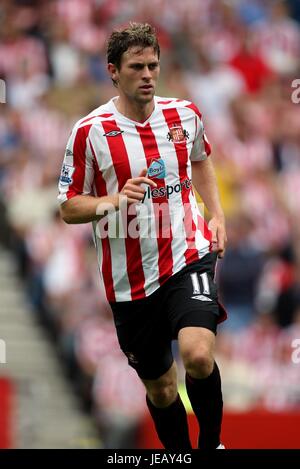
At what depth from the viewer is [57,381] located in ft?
37.1

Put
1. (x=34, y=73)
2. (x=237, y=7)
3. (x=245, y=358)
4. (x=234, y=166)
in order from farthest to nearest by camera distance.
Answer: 1. (x=237, y=7)
2. (x=34, y=73)
3. (x=234, y=166)
4. (x=245, y=358)

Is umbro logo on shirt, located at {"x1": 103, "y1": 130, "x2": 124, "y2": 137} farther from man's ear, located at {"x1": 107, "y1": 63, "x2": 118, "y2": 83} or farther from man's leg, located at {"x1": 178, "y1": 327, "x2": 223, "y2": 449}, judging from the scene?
man's leg, located at {"x1": 178, "y1": 327, "x2": 223, "y2": 449}

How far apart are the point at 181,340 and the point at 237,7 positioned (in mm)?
9068

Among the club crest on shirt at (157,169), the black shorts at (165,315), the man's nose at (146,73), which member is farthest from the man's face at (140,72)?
the black shorts at (165,315)

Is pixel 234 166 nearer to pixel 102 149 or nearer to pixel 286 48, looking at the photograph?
pixel 286 48

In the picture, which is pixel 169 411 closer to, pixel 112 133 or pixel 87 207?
pixel 87 207

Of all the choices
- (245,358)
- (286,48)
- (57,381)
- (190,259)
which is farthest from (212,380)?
(286,48)

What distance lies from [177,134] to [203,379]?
4.27 ft

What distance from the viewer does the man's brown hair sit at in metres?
6.26

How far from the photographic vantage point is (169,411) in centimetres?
671

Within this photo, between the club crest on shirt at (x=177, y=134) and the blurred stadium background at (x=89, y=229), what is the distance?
9.68 feet

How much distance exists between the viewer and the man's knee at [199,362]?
608cm
